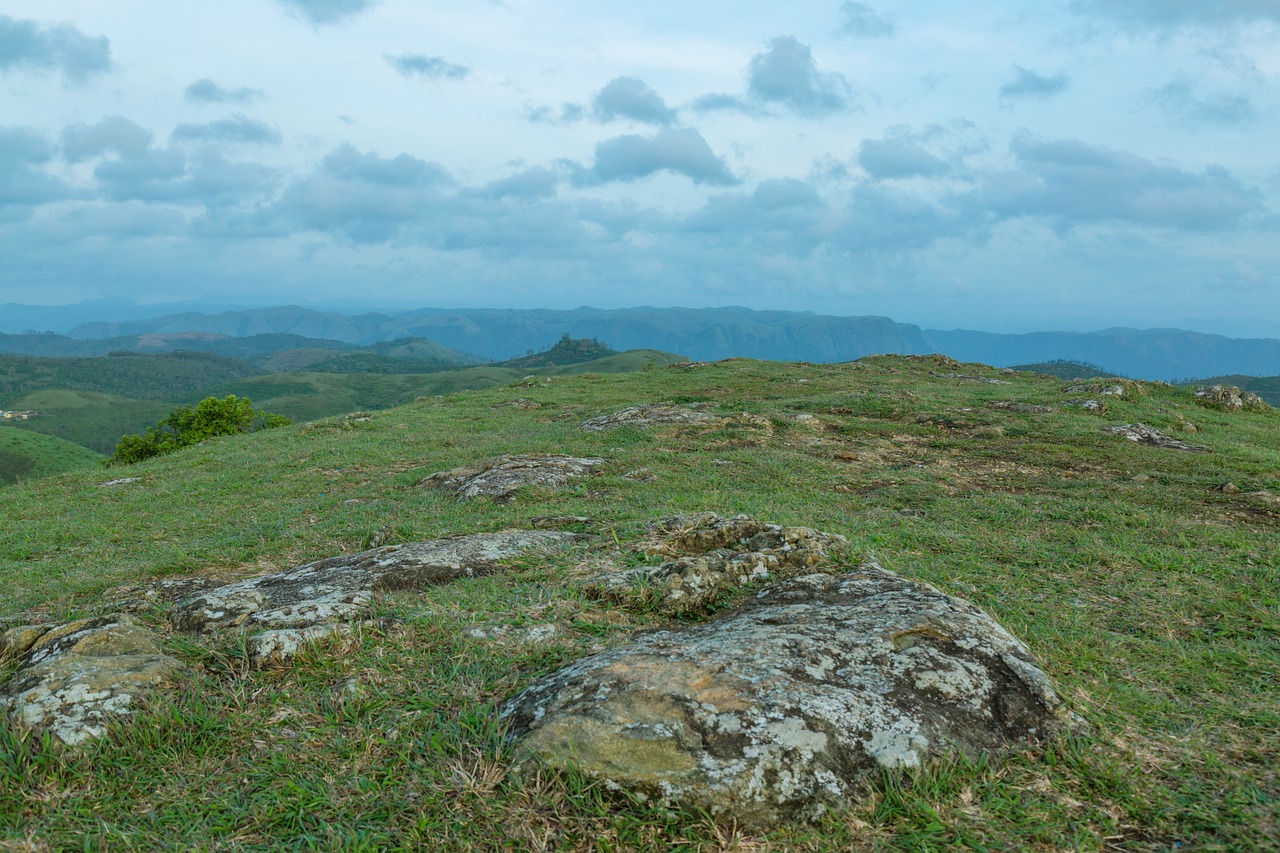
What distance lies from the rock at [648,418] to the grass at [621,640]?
4.16m

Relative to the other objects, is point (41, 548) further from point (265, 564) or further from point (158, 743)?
point (158, 743)

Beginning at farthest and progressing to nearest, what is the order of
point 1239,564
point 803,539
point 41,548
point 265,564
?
point 41,548 → point 265,564 → point 1239,564 → point 803,539

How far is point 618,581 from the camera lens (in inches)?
308

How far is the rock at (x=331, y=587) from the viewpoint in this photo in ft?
21.3

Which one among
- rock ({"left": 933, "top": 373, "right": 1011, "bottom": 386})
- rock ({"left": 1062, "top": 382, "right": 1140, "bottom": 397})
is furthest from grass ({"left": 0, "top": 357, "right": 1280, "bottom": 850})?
rock ({"left": 933, "top": 373, "right": 1011, "bottom": 386})

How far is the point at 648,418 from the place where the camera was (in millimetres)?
25609

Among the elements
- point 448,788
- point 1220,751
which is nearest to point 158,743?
point 448,788

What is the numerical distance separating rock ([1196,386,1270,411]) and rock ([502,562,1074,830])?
36156 mm

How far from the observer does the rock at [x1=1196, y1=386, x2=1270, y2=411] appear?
1287 inches

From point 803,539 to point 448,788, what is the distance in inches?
→ 222

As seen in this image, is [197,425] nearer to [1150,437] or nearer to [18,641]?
[18,641]

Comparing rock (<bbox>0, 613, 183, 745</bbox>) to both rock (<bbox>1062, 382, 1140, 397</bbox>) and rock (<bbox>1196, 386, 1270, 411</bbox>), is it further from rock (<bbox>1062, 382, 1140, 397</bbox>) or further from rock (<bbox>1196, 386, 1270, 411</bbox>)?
rock (<bbox>1196, 386, 1270, 411</bbox>)

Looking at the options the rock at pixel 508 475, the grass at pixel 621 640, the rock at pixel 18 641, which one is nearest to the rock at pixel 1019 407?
the grass at pixel 621 640

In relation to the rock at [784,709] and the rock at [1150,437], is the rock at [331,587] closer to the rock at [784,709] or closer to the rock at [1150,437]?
the rock at [784,709]
